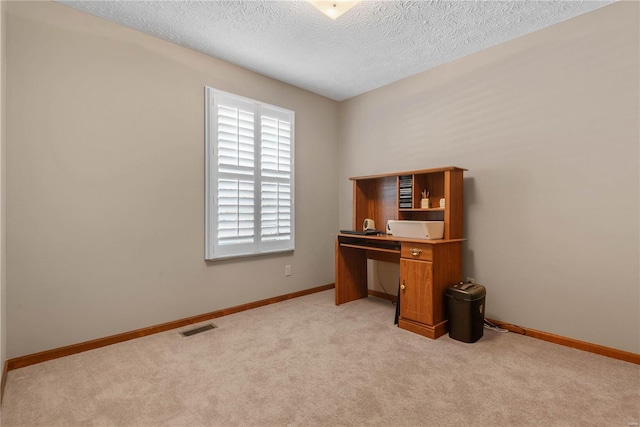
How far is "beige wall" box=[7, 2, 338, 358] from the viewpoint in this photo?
88.5 inches

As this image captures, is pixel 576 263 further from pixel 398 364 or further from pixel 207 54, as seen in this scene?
pixel 207 54

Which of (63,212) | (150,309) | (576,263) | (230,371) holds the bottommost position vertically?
(230,371)

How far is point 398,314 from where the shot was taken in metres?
3.03

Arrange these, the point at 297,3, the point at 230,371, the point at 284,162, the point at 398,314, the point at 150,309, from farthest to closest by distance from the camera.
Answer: the point at 284,162 < the point at 398,314 < the point at 150,309 < the point at 297,3 < the point at 230,371

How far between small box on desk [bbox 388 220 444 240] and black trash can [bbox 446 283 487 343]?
1.67ft

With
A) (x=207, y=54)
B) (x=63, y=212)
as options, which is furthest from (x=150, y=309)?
(x=207, y=54)

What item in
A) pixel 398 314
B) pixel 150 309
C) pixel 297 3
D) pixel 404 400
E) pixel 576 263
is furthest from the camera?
pixel 398 314

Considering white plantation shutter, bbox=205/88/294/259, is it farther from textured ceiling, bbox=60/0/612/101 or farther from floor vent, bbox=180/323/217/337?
floor vent, bbox=180/323/217/337

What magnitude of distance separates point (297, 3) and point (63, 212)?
2392 mm

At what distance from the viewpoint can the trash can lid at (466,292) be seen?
2.62 metres

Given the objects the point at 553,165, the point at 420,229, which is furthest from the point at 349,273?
the point at 553,165

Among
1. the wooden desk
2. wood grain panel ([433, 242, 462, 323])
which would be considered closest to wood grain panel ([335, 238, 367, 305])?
the wooden desk

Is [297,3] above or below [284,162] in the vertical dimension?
above

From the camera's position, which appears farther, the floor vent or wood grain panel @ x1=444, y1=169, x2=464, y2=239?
wood grain panel @ x1=444, y1=169, x2=464, y2=239
